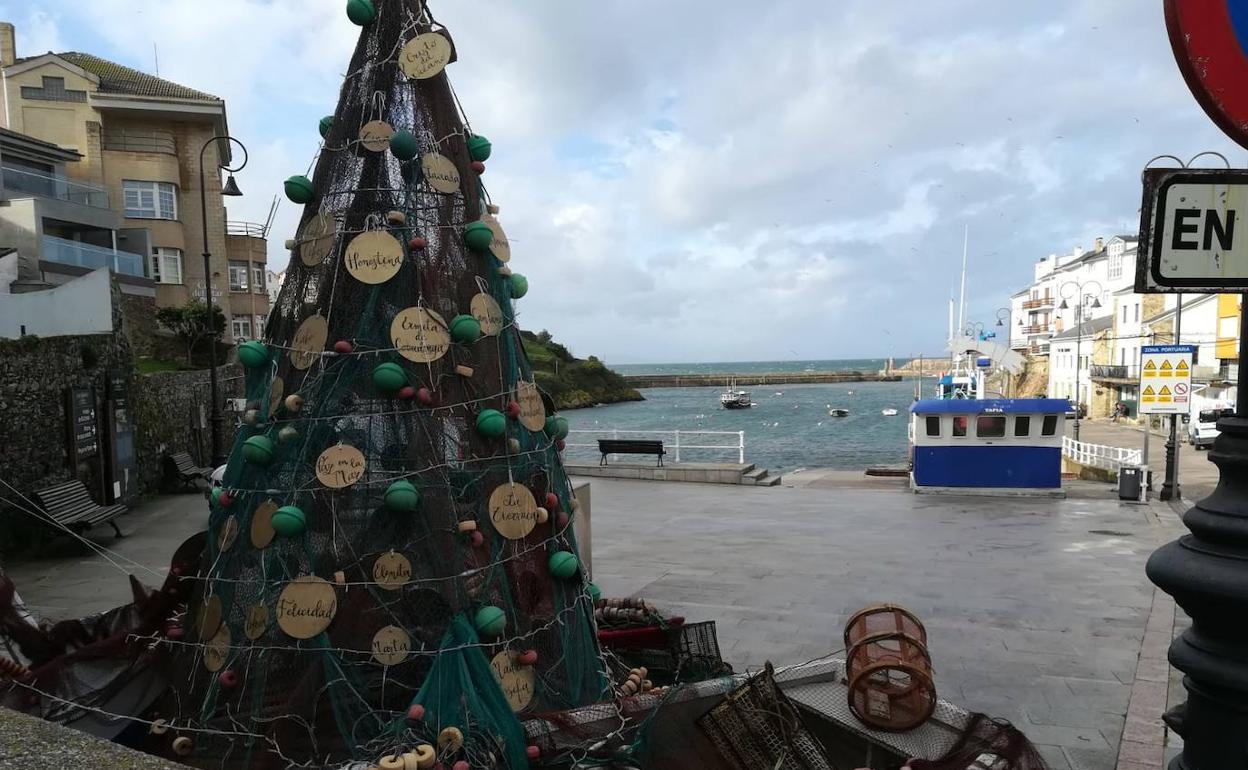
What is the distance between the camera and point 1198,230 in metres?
2.21

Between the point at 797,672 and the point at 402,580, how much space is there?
236 cm

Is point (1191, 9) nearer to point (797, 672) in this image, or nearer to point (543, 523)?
point (543, 523)

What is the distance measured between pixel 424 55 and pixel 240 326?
31.4 m

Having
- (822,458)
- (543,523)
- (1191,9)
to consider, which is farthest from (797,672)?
(822,458)

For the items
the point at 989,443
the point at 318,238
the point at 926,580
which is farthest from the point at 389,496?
the point at 989,443

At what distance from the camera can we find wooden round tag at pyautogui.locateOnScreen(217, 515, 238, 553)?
403 cm

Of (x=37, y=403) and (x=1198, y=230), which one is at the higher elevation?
(x=1198, y=230)

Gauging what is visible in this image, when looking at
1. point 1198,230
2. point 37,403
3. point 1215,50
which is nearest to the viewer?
point 1215,50

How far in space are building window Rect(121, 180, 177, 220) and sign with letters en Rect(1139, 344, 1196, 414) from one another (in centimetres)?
3125

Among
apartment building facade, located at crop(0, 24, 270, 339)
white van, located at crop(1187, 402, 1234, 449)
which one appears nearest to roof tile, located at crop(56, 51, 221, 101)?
apartment building facade, located at crop(0, 24, 270, 339)

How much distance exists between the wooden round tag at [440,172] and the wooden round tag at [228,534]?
196cm

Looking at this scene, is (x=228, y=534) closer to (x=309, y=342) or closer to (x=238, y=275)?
(x=309, y=342)

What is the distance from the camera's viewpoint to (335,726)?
3.75 meters

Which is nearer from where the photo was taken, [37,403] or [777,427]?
[37,403]
